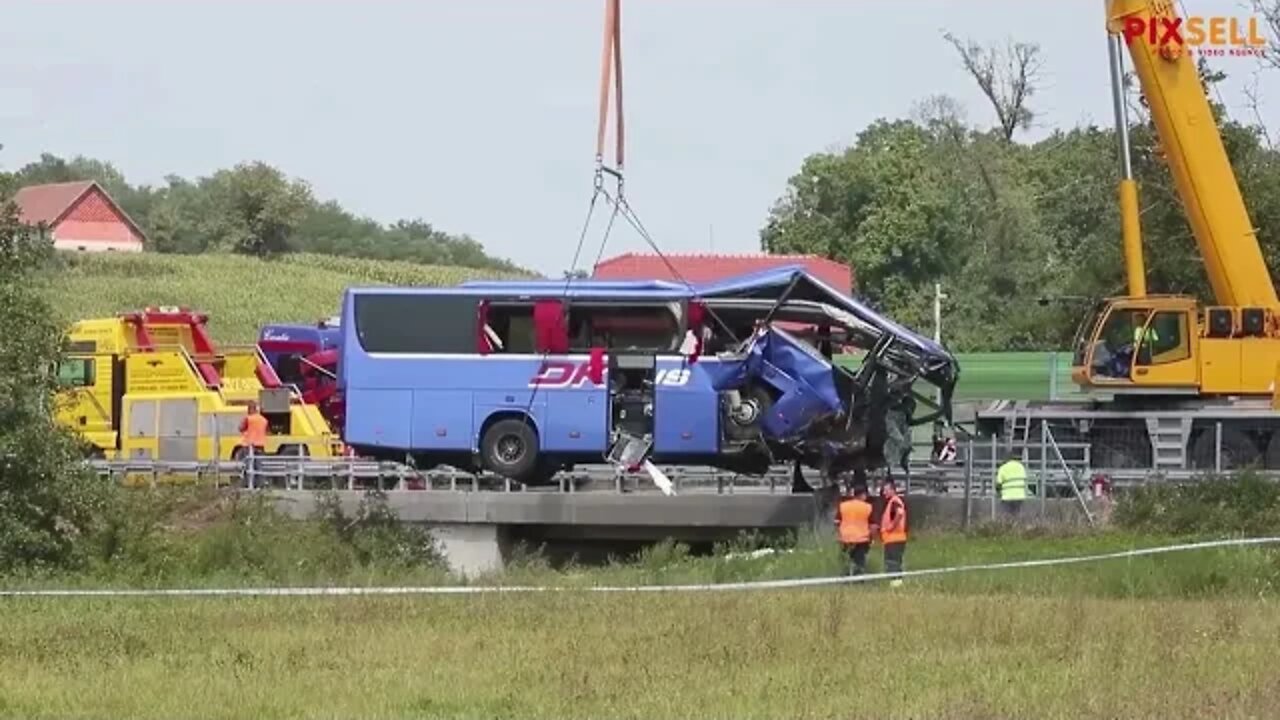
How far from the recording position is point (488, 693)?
14547mm

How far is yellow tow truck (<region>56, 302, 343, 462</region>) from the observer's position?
40.9 metres

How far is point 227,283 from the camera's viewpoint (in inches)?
3580

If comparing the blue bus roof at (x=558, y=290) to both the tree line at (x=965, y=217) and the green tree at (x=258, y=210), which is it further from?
the green tree at (x=258, y=210)

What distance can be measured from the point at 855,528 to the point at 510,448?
27.4 ft

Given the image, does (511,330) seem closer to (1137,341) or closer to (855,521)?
(855,521)

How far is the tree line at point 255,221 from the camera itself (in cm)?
11450

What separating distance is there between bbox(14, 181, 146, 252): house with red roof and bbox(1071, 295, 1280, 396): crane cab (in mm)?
89105

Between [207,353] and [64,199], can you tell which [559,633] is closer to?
[207,353]

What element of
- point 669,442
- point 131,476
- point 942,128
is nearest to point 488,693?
point 669,442

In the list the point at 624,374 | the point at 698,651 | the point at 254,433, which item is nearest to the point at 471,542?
the point at 624,374

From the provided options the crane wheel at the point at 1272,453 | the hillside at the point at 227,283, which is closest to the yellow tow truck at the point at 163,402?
the crane wheel at the point at 1272,453

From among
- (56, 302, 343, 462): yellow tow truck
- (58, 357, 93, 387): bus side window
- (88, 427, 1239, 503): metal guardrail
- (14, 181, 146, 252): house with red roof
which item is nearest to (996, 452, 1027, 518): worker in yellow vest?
(88, 427, 1239, 503): metal guardrail

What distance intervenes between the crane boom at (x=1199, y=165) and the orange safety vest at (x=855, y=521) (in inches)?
462

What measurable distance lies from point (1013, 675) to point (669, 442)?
14741 millimetres
